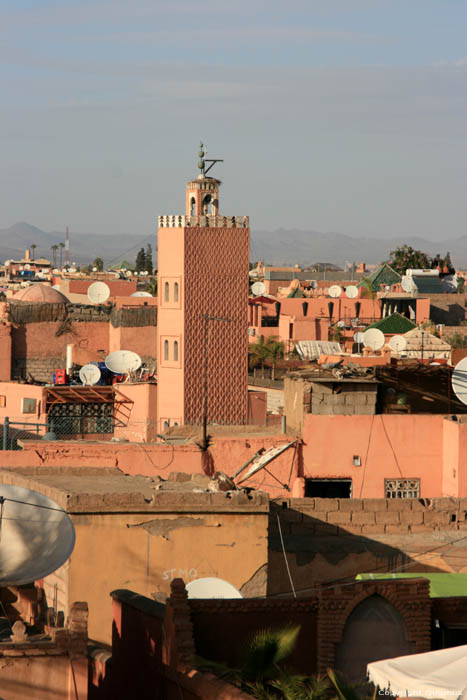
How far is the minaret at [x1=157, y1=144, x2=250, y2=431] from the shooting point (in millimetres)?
32406

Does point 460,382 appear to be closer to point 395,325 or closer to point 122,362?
point 122,362

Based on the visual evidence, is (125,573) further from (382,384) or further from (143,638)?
(382,384)

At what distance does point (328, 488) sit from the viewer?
2278 cm

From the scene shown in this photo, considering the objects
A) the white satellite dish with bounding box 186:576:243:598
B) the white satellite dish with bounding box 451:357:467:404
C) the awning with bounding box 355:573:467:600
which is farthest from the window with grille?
the white satellite dish with bounding box 186:576:243:598

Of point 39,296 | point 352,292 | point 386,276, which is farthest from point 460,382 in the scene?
point 386,276

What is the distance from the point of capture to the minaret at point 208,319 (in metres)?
32.4

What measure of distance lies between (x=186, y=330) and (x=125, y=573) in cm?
1820

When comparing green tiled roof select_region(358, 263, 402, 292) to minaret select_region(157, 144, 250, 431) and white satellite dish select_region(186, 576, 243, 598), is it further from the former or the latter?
white satellite dish select_region(186, 576, 243, 598)

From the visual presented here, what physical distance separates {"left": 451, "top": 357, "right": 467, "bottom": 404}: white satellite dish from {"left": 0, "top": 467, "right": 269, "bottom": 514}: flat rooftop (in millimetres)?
7151

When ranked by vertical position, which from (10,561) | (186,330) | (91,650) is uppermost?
(186,330)

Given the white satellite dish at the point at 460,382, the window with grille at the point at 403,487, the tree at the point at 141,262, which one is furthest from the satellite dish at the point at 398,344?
the tree at the point at 141,262

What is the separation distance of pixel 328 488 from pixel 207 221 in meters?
11.6

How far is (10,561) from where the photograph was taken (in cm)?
1138

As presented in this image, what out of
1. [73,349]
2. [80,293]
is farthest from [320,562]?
[80,293]
